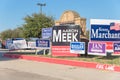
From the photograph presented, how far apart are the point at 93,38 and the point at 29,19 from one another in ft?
134

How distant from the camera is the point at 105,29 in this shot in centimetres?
2295

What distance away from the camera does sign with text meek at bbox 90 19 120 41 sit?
74.9ft

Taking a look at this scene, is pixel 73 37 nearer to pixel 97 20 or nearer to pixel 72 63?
pixel 97 20

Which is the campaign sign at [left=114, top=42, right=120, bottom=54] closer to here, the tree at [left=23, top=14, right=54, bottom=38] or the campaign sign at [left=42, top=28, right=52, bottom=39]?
the campaign sign at [left=42, top=28, right=52, bottom=39]

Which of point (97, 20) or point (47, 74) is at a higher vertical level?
point (97, 20)

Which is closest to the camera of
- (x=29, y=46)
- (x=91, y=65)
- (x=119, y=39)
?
(x=91, y=65)

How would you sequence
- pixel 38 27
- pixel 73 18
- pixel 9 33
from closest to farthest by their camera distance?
pixel 73 18, pixel 38 27, pixel 9 33

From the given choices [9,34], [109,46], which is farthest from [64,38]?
[9,34]

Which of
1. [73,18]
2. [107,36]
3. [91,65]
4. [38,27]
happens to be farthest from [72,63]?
[38,27]

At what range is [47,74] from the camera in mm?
17312

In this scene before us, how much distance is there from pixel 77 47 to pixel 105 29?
7.88 feet

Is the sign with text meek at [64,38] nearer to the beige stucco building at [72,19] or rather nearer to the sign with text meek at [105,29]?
the sign with text meek at [105,29]

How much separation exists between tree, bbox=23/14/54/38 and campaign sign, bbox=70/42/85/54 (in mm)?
38047

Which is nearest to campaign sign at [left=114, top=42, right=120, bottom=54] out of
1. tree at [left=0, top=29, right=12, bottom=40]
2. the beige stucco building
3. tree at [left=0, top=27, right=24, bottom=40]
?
the beige stucco building
